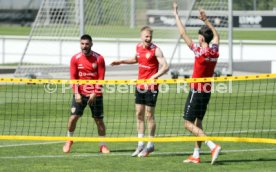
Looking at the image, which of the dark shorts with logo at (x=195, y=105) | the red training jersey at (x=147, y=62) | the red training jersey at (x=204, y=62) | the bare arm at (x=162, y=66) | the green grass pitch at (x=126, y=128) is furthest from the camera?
the red training jersey at (x=147, y=62)

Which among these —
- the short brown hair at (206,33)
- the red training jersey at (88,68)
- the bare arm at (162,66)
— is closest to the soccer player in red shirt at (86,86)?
the red training jersey at (88,68)

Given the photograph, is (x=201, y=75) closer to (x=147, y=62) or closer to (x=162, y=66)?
(x=162, y=66)

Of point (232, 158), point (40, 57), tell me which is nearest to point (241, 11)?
point (40, 57)

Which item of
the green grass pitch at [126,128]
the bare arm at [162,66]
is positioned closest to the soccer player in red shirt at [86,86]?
the green grass pitch at [126,128]

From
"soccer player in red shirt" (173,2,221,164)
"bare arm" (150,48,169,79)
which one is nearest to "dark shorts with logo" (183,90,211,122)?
"soccer player in red shirt" (173,2,221,164)

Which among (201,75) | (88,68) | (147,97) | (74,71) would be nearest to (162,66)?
(147,97)

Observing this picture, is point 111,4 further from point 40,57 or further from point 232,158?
point 232,158

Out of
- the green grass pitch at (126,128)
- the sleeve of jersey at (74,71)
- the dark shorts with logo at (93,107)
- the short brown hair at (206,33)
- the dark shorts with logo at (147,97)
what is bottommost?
the green grass pitch at (126,128)

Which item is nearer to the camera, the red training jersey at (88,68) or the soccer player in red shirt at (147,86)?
the soccer player in red shirt at (147,86)

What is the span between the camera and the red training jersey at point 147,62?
15.9m

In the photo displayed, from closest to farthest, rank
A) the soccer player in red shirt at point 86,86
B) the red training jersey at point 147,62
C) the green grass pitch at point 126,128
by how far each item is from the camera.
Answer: the green grass pitch at point 126,128
the red training jersey at point 147,62
the soccer player in red shirt at point 86,86

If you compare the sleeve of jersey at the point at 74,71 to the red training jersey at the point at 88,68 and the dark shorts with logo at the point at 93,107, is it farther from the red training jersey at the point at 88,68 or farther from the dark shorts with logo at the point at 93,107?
the dark shorts with logo at the point at 93,107

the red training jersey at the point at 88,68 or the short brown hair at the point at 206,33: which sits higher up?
the short brown hair at the point at 206,33

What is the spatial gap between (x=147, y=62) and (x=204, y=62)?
51.8 inches
